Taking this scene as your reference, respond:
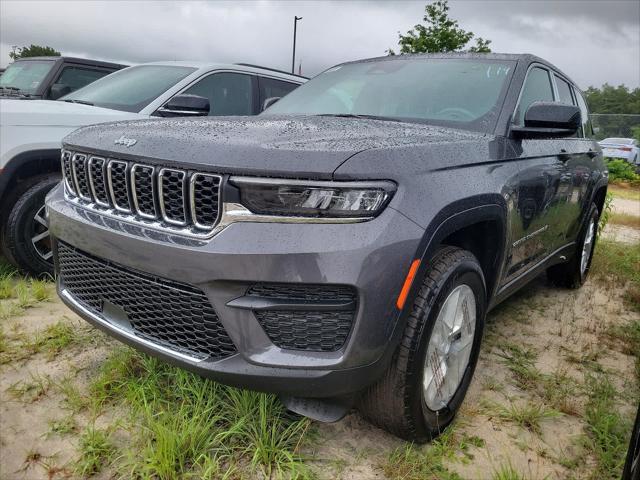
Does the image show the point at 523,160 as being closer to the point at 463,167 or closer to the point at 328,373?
the point at 463,167

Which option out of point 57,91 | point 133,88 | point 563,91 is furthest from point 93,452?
point 57,91

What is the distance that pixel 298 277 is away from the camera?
1.55 meters

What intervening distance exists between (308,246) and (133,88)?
10.8 ft

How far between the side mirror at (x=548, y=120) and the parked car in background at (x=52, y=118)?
6.38ft

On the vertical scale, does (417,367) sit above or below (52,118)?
below

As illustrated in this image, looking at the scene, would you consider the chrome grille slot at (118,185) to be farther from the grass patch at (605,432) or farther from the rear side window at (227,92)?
the rear side window at (227,92)

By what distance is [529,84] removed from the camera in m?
2.82

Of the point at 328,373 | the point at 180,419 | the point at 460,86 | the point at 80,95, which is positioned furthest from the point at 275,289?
the point at 80,95

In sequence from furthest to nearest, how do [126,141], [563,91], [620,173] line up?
[620,173] → [563,91] → [126,141]

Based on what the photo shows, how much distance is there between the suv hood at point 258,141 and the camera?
159 centimetres

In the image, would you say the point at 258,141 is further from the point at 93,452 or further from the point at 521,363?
the point at 521,363

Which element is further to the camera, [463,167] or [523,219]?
[523,219]

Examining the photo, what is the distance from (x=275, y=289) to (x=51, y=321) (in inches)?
80.9

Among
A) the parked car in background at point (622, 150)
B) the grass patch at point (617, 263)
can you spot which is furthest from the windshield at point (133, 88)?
the parked car in background at point (622, 150)
